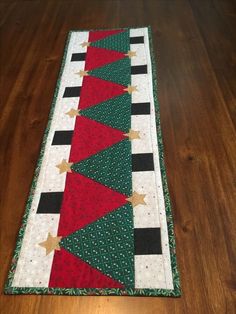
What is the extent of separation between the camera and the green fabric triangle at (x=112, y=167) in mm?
1485

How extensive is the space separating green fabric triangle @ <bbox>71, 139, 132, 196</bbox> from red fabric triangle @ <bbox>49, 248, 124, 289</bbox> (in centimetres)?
39

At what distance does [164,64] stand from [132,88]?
359mm

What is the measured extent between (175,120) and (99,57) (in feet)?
2.73

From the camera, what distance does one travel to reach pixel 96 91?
1960 millimetres

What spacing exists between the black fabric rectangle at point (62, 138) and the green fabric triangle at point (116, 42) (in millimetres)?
889

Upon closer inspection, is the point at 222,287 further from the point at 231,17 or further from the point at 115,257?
the point at 231,17

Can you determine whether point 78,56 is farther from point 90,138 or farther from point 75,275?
point 75,275

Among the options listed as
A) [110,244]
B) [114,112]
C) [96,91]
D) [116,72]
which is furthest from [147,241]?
[116,72]

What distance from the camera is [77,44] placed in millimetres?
2354

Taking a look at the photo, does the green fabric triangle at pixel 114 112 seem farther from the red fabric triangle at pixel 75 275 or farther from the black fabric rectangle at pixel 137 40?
the red fabric triangle at pixel 75 275

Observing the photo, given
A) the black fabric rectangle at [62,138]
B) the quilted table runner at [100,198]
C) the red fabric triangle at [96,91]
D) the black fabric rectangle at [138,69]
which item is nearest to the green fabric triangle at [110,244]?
the quilted table runner at [100,198]

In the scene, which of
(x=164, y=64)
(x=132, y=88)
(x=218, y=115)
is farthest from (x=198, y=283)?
(x=164, y=64)

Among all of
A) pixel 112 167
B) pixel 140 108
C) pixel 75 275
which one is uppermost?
pixel 140 108

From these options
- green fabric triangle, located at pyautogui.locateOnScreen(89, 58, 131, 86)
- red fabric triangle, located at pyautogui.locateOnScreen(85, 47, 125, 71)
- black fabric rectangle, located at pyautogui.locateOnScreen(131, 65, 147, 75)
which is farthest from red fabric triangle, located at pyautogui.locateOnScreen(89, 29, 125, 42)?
black fabric rectangle, located at pyautogui.locateOnScreen(131, 65, 147, 75)
